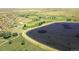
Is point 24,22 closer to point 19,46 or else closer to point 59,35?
point 19,46

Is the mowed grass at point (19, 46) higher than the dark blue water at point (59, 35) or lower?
lower

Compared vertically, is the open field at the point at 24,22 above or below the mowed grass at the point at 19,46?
above

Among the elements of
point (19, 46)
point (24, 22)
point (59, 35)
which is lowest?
point (19, 46)

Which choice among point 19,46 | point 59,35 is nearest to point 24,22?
point 19,46

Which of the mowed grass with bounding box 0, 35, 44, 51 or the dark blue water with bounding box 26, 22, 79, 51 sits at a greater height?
the dark blue water with bounding box 26, 22, 79, 51
